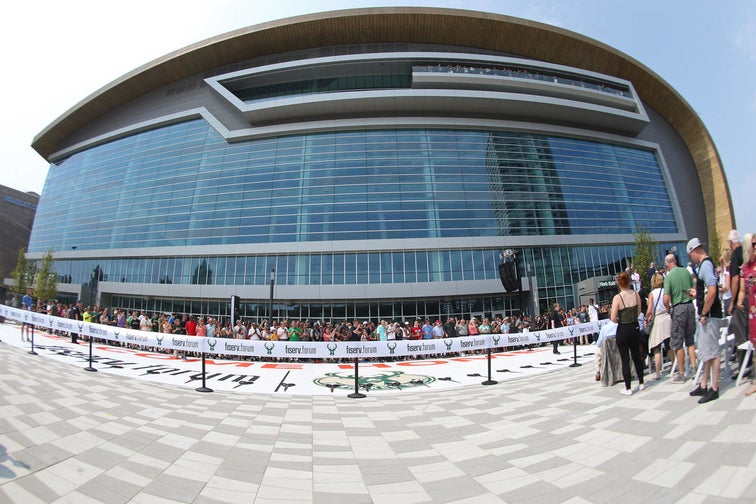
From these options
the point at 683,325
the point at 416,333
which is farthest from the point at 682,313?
the point at 416,333

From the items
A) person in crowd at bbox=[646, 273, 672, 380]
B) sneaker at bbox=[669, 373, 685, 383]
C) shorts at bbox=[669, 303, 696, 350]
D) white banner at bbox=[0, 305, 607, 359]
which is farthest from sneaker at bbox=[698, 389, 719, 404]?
white banner at bbox=[0, 305, 607, 359]

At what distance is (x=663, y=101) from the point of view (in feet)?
150

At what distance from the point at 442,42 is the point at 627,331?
4290cm

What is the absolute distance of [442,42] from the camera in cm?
3812

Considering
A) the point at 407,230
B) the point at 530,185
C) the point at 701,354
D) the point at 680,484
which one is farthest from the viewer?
the point at 530,185

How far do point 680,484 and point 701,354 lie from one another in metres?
2.73

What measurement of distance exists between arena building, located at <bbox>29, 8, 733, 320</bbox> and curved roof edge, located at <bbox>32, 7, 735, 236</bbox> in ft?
0.81

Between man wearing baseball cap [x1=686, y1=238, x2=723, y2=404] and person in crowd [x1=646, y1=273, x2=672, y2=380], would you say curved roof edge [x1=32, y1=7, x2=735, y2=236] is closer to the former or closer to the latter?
person in crowd [x1=646, y1=273, x2=672, y2=380]

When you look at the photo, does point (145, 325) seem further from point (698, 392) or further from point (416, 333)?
point (698, 392)

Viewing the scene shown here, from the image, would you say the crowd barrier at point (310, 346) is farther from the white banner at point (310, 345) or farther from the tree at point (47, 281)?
the tree at point (47, 281)

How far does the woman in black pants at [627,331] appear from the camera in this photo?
5191 millimetres

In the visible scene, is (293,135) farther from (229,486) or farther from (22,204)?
(22,204)

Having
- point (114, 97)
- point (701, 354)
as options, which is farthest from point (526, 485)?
point (114, 97)

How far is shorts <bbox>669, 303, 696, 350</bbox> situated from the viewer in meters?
5.04
